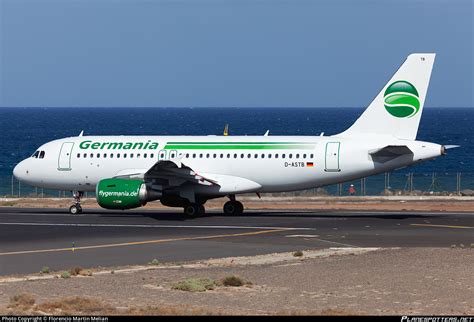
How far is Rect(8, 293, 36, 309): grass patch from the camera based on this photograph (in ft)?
65.7

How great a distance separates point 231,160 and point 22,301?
25.0 metres

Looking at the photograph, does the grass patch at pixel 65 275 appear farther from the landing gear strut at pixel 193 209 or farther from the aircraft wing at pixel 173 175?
the landing gear strut at pixel 193 209

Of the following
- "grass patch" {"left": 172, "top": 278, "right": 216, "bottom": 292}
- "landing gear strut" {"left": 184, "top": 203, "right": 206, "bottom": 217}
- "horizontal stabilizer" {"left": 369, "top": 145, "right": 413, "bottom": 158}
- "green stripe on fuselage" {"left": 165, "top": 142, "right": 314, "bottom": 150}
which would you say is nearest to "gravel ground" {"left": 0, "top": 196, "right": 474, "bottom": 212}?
"green stripe on fuselage" {"left": 165, "top": 142, "right": 314, "bottom": 150}

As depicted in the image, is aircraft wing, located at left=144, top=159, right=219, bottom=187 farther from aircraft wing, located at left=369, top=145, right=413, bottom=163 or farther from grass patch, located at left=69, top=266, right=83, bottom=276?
grass patch, located at left=69, top=266, right=83, bottom=276

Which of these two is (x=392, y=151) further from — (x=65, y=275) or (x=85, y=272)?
(x=65, y=275)

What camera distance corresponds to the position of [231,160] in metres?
44.9

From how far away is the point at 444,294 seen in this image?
21969 millimetres

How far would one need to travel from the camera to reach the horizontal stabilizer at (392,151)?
136ft

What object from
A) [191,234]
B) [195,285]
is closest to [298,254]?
[195,285]

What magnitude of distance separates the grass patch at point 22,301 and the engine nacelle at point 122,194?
71.4 feet

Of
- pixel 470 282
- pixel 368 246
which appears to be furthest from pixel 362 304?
pixel 368 246

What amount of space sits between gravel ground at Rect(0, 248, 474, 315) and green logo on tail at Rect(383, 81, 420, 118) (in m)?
15.2

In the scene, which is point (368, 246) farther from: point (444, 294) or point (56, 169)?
point (56, 169)

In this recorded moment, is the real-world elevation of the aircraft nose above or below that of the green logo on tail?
below
